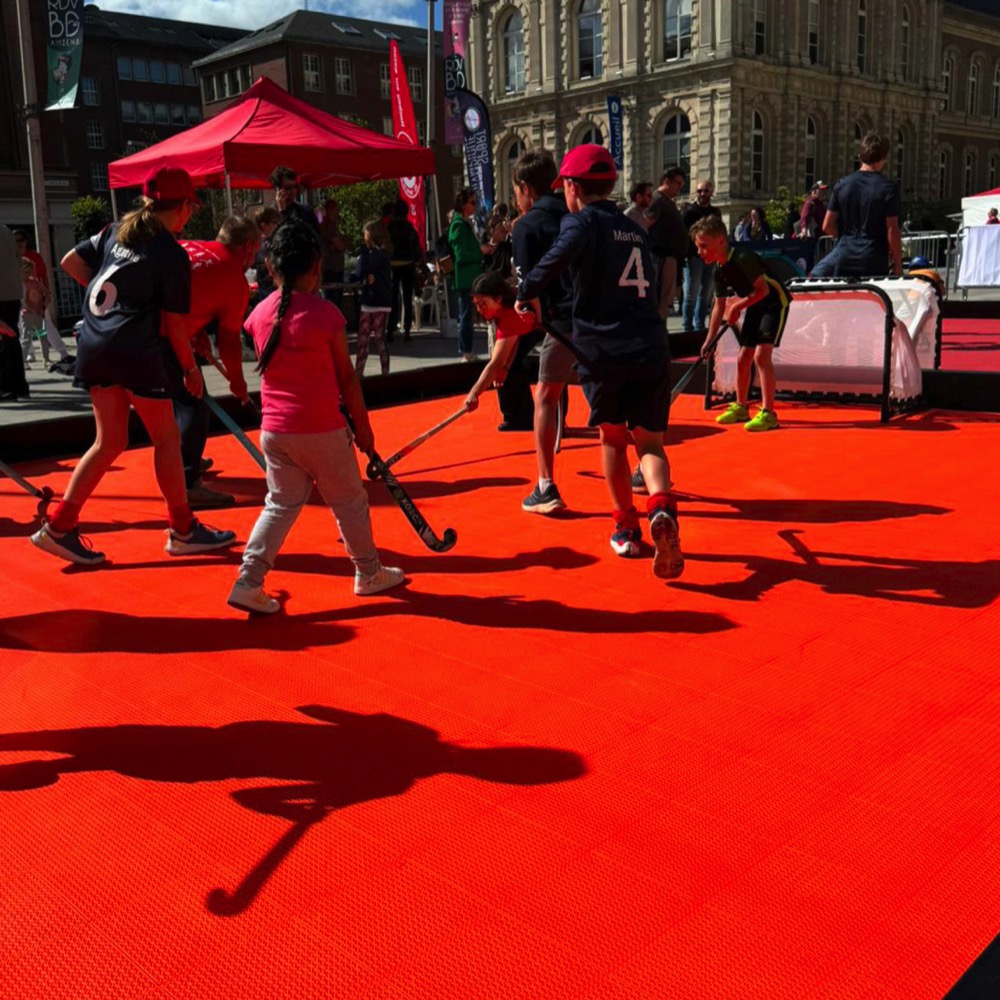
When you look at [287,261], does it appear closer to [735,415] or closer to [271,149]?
[735,415]

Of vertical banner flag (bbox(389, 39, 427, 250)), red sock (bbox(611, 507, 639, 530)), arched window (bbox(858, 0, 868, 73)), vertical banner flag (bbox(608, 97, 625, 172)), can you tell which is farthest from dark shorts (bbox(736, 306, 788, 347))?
arched window (bbox(858, 0, 868, 73))

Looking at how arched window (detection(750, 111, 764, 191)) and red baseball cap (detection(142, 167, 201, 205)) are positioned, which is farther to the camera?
arched window (detection(750, 111, 764, 191))

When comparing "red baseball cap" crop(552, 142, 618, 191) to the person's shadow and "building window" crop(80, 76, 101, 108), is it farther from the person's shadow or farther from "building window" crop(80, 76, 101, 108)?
"building window" crop(80, 76, 101, 108)

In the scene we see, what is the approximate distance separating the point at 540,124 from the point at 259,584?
49.3m

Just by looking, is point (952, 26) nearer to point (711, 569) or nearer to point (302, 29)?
point (302, 29)

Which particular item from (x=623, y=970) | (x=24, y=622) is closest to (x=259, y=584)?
(x=24, y=622)

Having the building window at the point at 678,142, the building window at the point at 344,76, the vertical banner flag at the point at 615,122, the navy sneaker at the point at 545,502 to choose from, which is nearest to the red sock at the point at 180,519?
the navy sneaker at the point at 545,502

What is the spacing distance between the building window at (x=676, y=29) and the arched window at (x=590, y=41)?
347cm

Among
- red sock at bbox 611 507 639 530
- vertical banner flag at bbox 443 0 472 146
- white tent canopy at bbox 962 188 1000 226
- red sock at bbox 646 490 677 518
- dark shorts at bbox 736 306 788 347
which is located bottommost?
red sock at bbox 611 507 639 530

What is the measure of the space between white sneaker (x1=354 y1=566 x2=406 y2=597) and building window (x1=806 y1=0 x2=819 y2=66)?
47.7 metres

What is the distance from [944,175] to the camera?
5631cm

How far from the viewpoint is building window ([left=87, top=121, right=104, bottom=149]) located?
211ft

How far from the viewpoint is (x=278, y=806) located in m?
2.87

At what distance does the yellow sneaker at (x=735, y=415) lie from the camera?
28.5 ft
